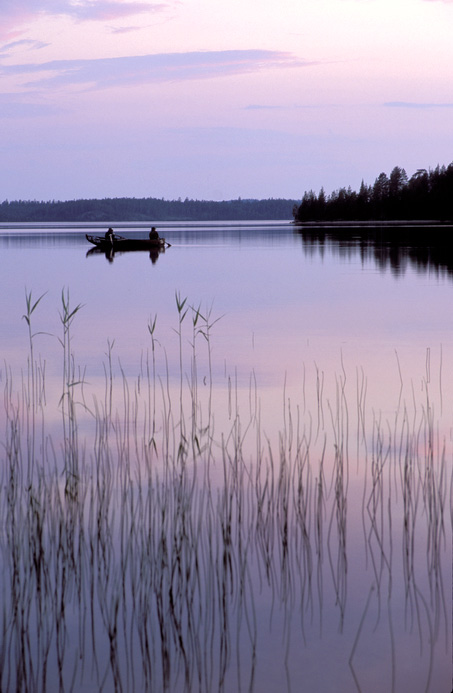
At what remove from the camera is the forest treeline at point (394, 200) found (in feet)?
492

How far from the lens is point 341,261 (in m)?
49.3

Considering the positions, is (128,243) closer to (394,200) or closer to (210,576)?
(210,576)

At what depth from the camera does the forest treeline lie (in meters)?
150

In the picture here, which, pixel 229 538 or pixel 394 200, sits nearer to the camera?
pixel 229 538

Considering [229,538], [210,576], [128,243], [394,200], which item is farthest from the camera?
[394,200]

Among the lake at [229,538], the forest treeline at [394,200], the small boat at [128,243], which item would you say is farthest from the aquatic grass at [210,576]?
the forest treeline at [394,200]

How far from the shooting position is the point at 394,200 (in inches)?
6348

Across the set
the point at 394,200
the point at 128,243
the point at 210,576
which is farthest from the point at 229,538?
the point at 394,200

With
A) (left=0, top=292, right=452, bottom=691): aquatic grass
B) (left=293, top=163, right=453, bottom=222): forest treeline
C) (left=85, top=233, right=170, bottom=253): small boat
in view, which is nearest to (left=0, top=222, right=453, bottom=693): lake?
(left=0, top=292, right=452, bottom=691): aquatic grass

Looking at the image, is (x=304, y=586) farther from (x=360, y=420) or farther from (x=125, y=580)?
(x=360, y=420)

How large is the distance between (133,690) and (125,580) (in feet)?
4.00

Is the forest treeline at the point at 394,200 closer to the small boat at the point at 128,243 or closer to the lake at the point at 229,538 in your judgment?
the small boat at the point at 128,243

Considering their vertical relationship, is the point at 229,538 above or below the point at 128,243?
below

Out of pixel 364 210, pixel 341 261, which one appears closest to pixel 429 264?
pixel 341 261
